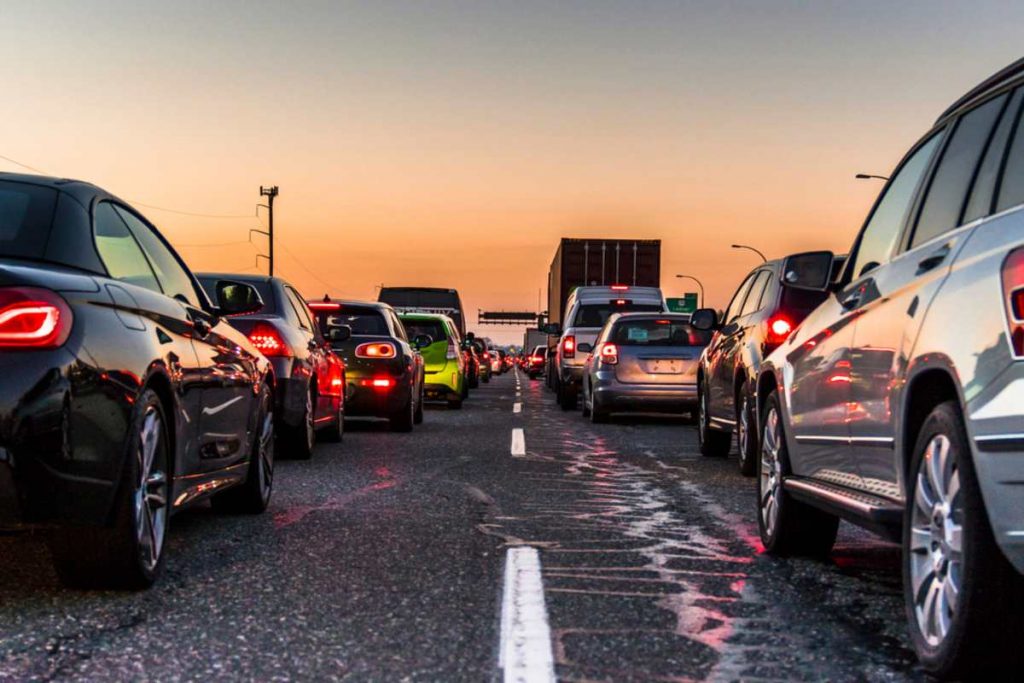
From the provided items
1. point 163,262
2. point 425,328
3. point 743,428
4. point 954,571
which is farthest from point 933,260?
point 425,328

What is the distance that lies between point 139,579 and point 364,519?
2.29m

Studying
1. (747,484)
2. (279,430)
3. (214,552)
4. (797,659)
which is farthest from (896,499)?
(279,430)

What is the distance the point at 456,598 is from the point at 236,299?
2.39m

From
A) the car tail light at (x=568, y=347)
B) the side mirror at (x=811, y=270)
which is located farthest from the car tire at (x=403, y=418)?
the side mirror at (x=811, y=270)

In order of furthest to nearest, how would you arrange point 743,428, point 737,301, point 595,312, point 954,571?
point 595,312 < point 737,301 < point 743,428 < point 954,571

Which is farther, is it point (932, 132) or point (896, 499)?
point (932, 132)

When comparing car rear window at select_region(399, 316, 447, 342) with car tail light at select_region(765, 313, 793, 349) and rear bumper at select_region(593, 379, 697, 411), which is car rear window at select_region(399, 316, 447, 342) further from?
car tail light at select_region(765, 313, 793, 349)

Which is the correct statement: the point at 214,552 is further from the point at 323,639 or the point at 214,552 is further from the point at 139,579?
the point at 323,639

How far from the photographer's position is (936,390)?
12.2 ft

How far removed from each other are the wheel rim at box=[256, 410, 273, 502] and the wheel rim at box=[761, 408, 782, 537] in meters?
2.67

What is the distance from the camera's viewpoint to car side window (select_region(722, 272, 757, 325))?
36.3 feet

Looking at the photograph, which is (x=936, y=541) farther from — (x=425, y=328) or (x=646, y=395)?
(x=425, y=328)

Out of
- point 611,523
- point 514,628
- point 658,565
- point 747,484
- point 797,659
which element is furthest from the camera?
point 747,484

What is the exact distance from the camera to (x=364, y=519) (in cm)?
695
